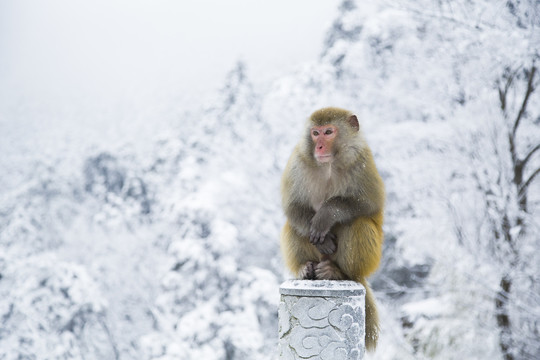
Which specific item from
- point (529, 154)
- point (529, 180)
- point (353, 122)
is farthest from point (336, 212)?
point (529, 154)

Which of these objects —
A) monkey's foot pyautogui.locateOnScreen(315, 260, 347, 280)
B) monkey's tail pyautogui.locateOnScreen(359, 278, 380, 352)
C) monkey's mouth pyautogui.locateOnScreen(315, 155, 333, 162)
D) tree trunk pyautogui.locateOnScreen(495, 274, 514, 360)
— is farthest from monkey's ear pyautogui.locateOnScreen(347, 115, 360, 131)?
tree trunk pyautogui.locateOnScreen(495, 274, 514, 360)

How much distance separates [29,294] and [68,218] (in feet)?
15.5

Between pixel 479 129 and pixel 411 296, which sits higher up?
pixel 479 129

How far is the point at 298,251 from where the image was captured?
2350mm

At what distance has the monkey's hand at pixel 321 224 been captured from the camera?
6.88 feet

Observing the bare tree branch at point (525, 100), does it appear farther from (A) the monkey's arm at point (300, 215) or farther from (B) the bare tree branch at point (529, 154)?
(A) the monkey's arm at point (300, 215)

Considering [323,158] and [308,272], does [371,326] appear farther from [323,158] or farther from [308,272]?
[323,158]

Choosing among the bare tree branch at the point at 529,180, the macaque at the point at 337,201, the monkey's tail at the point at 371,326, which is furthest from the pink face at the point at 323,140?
the bare tree branch at the point at 529,180

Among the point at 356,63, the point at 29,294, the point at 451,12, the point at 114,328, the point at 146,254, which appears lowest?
the point at 114,328

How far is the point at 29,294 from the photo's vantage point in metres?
9.24

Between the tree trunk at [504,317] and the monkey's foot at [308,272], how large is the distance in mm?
3138

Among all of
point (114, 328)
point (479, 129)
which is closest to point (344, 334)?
point (479, 129)

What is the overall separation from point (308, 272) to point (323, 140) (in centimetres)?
58

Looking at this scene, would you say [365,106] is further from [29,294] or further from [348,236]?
[29,294]
